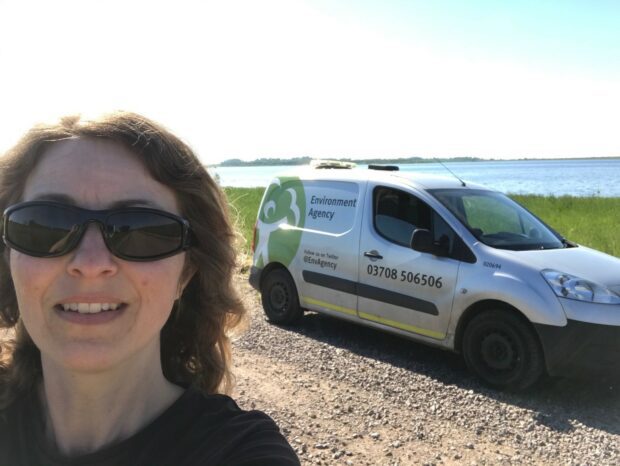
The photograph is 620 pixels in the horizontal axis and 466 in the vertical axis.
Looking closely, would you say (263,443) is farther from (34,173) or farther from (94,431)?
(34,173)

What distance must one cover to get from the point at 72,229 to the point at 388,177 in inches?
196

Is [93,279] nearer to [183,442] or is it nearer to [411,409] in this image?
[183,442]

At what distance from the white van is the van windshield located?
0.02m

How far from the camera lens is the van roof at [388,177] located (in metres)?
5.92

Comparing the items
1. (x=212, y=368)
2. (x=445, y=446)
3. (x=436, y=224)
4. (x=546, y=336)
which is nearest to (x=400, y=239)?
(x=436, y=224)

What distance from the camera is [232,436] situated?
4.63 ft

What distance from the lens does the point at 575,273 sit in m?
4.76

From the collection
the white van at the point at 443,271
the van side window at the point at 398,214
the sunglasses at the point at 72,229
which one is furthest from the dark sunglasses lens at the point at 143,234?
the van side window at the point at 398,214

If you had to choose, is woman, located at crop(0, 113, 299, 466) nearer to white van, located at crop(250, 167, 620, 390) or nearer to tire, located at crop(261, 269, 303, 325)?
white van, located at crop(250, 167, 620, 390)

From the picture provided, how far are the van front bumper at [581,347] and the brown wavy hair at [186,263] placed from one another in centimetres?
346

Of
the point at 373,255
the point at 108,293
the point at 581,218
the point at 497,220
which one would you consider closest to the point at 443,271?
the point at 373,255

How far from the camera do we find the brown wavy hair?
1535 mm

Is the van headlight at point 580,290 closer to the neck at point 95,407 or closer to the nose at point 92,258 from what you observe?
the neck at point 95,407

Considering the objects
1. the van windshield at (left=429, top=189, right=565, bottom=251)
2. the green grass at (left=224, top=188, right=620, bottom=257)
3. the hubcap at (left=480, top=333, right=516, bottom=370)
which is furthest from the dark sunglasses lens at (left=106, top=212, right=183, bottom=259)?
the green grass at (left=224, top=188, right=620, bottom=257)
